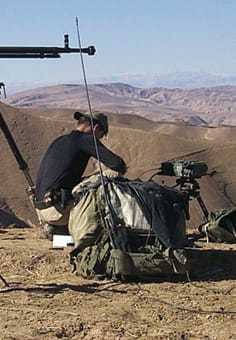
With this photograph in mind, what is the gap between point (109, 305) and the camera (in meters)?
5.18

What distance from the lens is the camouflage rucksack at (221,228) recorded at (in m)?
7.19

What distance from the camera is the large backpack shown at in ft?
18.9

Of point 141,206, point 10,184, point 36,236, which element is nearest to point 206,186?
point 10,184

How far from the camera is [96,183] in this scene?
617 cm

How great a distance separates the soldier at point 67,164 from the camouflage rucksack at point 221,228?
49.0 inches

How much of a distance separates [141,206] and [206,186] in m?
27.4

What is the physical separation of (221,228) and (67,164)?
5.30 feet

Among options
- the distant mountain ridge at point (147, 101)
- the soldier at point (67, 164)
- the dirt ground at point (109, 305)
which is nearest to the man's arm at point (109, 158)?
the soldier at point (67, 164)

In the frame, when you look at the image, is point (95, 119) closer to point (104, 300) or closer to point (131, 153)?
point (104, 300)

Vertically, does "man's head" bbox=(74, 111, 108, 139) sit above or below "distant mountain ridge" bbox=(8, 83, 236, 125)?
above

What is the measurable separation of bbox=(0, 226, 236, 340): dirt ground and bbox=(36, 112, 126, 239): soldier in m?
0.48

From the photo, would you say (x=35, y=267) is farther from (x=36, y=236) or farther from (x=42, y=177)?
(x=36, y=236)

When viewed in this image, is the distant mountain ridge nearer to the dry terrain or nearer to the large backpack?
the dry terrain

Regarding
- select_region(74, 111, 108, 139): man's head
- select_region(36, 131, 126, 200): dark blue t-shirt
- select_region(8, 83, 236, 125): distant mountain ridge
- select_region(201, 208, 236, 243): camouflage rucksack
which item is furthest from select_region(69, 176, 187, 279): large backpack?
select_region(8, 83, 236, 125): distant mountain ridge
